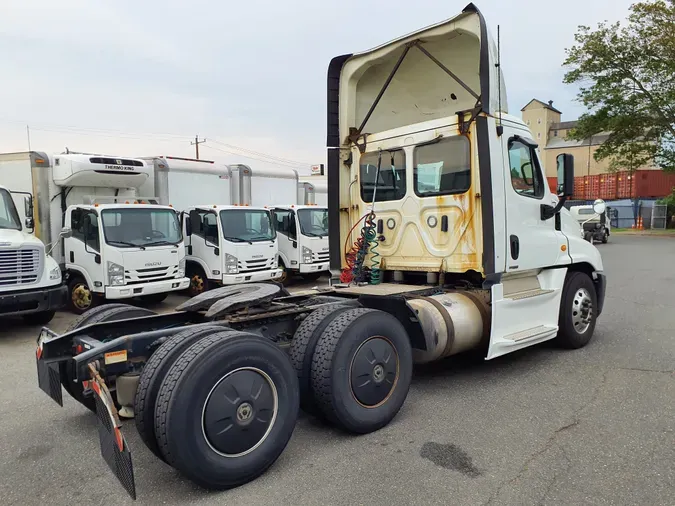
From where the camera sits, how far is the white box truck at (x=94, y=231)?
32.2 feet

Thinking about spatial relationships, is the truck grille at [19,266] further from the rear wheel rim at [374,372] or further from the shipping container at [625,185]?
the shipping container at [625,185]

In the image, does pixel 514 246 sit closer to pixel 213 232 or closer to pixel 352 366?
pixel 352 366

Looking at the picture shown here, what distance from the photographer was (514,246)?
551cm

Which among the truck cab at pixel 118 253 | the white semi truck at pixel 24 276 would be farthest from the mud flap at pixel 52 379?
the truck cab at pixel 118 253

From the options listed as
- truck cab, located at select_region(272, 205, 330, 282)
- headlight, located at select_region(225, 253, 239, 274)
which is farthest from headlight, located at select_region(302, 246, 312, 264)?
headlight, located at select_region(225, 253, 239, 274)

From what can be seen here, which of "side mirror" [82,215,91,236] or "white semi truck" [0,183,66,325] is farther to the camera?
"side mirror" [82,215,91,236]

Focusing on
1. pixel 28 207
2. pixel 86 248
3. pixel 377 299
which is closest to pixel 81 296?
pixel 86 248

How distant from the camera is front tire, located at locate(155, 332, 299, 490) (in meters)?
3.07

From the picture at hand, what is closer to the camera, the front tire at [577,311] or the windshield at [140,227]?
the front tire at [577,311]

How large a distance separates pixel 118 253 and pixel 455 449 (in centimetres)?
787

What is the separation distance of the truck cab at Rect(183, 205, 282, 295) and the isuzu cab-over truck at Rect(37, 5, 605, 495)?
570cm

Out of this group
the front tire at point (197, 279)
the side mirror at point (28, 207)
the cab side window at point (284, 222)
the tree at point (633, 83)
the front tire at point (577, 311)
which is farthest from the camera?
the tree at point (633, 83)

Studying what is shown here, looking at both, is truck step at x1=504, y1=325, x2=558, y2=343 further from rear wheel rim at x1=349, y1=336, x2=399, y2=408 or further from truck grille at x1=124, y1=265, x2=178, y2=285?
truck grille at x1=124, y1=265, x2=178, y2=285

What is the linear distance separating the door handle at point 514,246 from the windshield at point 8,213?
814 cm
